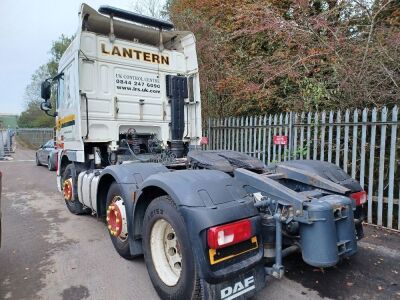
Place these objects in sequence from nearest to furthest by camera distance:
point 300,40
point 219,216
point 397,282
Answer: point 219,216, point 397,282, point 300,40

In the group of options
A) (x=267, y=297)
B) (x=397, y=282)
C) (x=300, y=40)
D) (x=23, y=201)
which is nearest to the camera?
(x=267, y=297)

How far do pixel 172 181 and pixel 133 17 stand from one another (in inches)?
153

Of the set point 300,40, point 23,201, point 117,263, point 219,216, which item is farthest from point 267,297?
point 23,201

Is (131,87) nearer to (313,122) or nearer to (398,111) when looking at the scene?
(313,122)

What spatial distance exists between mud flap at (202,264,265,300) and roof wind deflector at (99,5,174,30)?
4622 mm

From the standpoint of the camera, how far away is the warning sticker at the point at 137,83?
5.43 m

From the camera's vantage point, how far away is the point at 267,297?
2867 millimetres

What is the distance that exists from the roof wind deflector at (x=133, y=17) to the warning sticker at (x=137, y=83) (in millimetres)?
895

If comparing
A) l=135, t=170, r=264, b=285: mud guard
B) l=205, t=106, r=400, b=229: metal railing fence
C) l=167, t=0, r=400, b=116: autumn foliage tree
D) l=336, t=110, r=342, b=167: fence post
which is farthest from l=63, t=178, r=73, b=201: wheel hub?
l=336, t=110, r=342, b=167: fence post

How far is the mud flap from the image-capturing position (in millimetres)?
2297

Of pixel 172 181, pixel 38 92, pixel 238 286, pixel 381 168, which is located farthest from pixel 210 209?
pixel 38 92

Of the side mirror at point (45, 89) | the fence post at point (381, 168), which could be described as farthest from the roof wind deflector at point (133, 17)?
the fence post at point (381, 168)

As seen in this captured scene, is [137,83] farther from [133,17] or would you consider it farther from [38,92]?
[38,92]

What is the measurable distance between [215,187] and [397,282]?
214 cm
